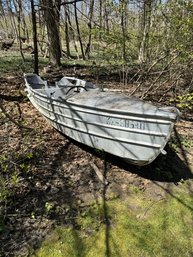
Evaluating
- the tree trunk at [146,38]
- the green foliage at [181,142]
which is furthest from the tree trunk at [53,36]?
the green foliage at [181,142]

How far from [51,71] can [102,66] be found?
8.61ft

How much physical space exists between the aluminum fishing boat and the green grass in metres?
0.81

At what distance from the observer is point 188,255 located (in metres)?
3.09

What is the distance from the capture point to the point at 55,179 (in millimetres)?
4344

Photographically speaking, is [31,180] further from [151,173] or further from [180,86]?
[180,86]

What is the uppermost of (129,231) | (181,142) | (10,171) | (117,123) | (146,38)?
(146,38)

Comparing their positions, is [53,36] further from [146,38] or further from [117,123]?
[117,123]

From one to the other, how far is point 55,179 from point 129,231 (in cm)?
153

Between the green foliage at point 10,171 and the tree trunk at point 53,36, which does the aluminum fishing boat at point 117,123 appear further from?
the tree trunk at point 53,36

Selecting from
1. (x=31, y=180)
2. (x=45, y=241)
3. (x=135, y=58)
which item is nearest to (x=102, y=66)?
(x=135, y=58)

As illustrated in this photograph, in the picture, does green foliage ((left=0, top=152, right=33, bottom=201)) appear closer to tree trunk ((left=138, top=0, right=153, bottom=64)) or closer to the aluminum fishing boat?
the aluminum fishing boat

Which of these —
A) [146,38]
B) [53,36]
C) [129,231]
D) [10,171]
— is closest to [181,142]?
[129,231]

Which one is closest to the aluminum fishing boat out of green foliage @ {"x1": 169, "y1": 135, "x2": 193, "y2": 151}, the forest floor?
the forest floor

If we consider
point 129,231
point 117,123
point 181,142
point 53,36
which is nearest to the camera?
point 129,231
